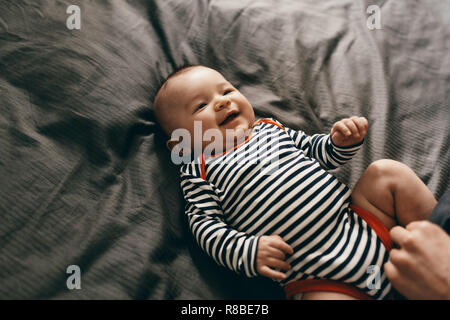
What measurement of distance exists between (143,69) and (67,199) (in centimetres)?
40

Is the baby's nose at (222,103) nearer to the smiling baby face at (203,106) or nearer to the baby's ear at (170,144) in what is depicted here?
the smiling baby face at (203,106)

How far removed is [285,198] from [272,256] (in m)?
0.14

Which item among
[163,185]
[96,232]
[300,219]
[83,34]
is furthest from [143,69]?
[300,219]

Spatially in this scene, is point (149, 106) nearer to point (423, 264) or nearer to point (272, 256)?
point (272, 256)

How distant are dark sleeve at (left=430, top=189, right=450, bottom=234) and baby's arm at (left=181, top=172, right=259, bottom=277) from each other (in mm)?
335

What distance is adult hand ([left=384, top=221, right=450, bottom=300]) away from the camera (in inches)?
22.8

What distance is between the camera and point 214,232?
2.40 ft

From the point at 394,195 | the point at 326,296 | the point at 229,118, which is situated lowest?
the point at 326,296

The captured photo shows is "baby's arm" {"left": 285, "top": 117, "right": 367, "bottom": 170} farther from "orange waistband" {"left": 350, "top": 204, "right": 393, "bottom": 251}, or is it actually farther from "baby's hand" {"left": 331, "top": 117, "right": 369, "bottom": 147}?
"orange waistband" {"left": 350, "top": 204, "right": 393, "bottom": 251}

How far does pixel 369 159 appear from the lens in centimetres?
88

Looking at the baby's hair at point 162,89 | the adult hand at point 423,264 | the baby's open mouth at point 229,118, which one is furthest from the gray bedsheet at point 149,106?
the adult hand at point 423,264

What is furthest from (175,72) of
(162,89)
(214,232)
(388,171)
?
(388,171)

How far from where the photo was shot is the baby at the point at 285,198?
68cm
